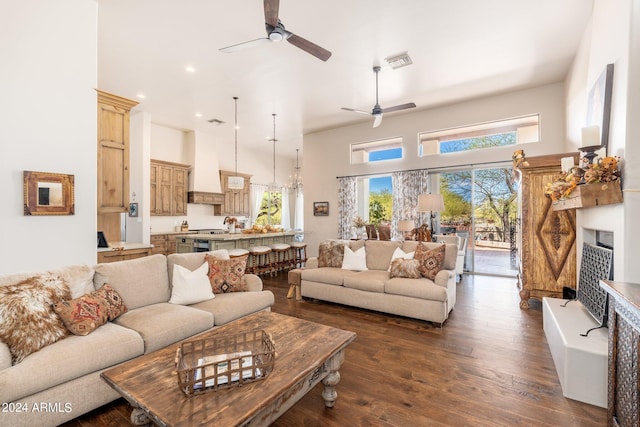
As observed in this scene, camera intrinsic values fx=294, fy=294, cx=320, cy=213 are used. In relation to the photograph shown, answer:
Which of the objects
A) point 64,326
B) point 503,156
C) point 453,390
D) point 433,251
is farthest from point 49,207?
point 503,156

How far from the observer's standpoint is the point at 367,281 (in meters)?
4.00

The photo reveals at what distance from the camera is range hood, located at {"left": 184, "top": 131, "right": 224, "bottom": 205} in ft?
26.8

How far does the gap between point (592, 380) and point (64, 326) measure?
3802 millimetres

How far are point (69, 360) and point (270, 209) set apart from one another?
9.44 meters

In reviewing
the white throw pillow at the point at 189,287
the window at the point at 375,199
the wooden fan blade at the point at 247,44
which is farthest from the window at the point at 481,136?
the white throw pillow at the point at 189,287

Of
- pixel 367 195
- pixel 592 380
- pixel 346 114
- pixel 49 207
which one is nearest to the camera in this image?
pixel 592 380

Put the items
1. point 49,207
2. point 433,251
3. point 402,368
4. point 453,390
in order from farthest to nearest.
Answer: point 433,251
point 49,207
point 402,368
point 453,390

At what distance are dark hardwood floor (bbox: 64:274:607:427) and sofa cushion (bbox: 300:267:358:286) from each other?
0.56 meters

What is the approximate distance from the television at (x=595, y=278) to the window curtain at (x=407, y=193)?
3.73 meters

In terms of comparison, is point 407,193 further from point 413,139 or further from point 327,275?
point 327,275

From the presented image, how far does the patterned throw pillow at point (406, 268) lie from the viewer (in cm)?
393

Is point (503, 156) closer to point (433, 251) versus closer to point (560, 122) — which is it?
point (560, 122)

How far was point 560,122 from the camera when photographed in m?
5.27

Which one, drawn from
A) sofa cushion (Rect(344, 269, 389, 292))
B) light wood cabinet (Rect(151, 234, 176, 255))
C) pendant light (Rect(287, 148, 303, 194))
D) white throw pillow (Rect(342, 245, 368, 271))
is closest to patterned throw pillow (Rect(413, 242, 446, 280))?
sofa cushion (Rect(344, 269, 389, 292))
